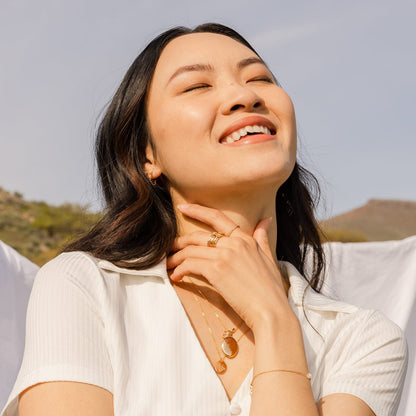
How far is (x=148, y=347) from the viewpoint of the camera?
1.66m

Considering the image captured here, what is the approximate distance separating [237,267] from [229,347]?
230 millimetres

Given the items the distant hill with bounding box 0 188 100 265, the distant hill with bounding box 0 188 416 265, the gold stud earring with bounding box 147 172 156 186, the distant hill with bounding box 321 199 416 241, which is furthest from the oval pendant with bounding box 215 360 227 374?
the distant hill with bounding box 321 199 416 241

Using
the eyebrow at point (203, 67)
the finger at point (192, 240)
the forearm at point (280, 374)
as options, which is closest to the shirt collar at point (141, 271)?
the finger at point (192, 240)

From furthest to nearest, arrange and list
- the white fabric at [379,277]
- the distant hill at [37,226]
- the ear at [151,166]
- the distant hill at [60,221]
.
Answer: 1. the distant hill at [60,221]
2. the distant hill at [37,226]
3. the white fabric at [379,277]
4. the ear at [151,166]

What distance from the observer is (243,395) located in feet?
5.37

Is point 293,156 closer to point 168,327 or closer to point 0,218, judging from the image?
point 168,327

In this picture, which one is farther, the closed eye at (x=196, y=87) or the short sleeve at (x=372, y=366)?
the closed eye at (x=196, y=87)

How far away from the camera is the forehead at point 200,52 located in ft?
6.53

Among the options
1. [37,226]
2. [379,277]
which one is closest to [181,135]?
[379,277]

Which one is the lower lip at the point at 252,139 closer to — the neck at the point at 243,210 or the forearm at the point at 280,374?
the neck at the point at 243,210

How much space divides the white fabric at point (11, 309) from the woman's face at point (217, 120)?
1177 mm

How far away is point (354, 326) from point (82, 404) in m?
0.82

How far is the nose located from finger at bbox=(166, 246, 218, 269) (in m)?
0.40

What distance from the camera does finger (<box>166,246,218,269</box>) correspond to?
1.81 m
